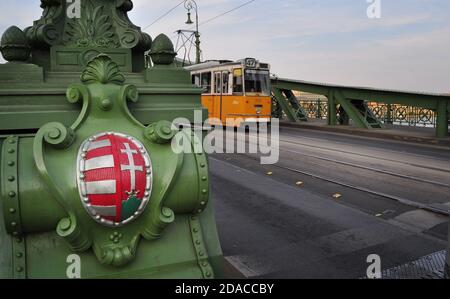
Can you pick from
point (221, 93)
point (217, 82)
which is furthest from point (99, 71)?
point (217, 82)

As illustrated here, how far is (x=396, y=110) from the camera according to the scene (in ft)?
76.4

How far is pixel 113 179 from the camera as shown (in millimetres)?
2436

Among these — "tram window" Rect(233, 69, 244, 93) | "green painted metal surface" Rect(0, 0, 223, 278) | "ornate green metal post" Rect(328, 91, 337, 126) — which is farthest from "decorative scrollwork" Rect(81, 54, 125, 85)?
"ornate green metal post" Rect(328, 91, 337, 126)

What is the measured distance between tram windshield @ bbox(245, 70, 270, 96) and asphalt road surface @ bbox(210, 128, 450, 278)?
7941mm

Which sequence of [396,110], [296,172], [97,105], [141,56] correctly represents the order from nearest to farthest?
[97,105], [141,56], [296,172], [396,110]

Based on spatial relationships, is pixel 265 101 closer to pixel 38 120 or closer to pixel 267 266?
pixel 267 266

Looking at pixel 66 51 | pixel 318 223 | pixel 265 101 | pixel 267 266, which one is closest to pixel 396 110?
pixel 265 101

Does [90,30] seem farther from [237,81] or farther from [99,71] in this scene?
[237,81]

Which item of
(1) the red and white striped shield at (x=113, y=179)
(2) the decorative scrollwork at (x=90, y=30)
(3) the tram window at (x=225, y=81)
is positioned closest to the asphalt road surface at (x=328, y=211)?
(1) the red and white striped shield at (x=113, y=179)

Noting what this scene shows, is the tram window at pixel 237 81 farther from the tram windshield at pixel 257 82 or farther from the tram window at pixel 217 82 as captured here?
the tram window at pixel 217 82

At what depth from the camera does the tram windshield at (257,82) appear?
1952 centimetres

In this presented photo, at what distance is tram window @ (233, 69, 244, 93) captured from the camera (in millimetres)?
19430

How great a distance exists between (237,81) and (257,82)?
1.00 m

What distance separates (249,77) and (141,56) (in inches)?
634
